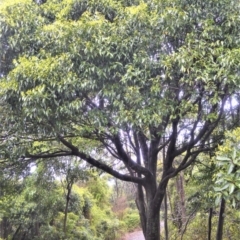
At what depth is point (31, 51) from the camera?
4.40m

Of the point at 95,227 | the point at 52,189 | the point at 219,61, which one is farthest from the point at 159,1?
the point at 95,227

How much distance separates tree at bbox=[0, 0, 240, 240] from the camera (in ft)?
12.8

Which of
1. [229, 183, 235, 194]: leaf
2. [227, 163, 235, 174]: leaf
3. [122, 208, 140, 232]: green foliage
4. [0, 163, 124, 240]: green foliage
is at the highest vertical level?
[122, 208, 140, 232]: green foliage

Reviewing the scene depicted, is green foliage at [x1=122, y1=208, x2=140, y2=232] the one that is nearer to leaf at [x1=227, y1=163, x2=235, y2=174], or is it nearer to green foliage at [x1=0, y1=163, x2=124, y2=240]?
green foliage at [x1=0, y1=163, x2=124, y2=240]

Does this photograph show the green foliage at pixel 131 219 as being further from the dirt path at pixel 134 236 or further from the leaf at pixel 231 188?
the leaf at pixel 231 188

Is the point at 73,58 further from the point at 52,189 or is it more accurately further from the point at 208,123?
the point at 52,189

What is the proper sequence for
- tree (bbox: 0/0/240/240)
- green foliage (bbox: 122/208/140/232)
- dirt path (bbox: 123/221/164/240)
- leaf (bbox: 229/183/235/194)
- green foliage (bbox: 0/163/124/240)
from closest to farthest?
1. leaf (bbox: 229/183/235/194)
2. tree (bbox: 0/0/240/240)
3. green foliage (bbox: 0/163/124/240)
4. dirt path (bbox: 123/221/164/240)
5. green foliage (bbox: 122/208/140/232)

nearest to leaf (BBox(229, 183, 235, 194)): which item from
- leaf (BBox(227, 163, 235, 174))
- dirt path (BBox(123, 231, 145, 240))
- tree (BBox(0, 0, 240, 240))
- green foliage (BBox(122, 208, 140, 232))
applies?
leaf (BBox(227, 163, 235, 174))

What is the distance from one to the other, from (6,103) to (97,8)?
1784 mm

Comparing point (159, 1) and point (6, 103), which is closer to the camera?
point (159, 1)

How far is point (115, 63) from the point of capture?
4027mm

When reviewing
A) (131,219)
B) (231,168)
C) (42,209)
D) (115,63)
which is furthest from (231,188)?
(131,219)

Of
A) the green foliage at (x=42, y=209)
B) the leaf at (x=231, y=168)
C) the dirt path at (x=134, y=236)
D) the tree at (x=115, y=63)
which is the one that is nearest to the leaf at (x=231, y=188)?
the leaf at (x=231, y=168)

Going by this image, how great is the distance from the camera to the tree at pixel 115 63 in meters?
3.90
